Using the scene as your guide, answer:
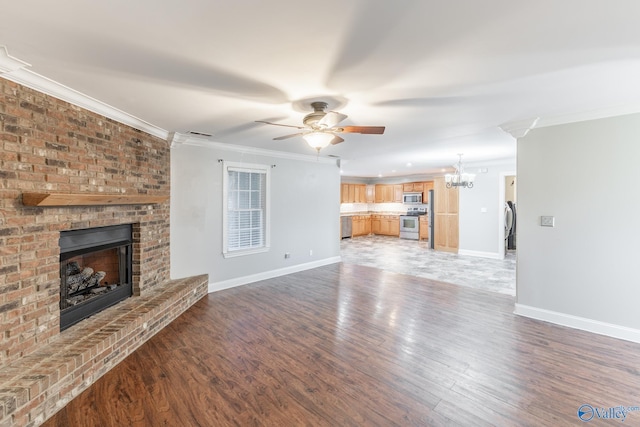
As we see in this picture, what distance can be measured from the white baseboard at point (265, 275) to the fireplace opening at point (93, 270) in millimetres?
1387

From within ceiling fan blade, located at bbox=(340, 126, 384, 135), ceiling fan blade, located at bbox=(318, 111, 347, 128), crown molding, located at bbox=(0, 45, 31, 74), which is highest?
crown molding, located at bbox=(0, 45, 31, 74)

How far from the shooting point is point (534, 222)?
3541 millimetres

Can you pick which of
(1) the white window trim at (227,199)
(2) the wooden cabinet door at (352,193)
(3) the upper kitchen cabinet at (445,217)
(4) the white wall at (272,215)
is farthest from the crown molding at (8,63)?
(2) the wooden cabinet door at (352,193)

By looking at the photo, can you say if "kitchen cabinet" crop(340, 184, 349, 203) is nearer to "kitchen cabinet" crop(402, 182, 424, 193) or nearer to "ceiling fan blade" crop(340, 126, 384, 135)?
"kitchen cabinet" crop(402, 182, 424, 193)

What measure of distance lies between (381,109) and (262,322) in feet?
9.19

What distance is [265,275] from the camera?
534 centimetres

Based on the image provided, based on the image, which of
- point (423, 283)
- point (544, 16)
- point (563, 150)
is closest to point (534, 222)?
point (563, 150)

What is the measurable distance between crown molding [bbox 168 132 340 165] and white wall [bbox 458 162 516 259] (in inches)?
153

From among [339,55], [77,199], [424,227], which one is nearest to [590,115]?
[339,55]

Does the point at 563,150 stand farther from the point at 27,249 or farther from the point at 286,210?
the point at 27,249

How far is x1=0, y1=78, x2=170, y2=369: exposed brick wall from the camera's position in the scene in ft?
6.73

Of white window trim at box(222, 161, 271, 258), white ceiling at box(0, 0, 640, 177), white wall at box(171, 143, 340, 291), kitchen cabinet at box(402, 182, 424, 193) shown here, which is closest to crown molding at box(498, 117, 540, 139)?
white ceiling at box(0, 0, 640, 177)

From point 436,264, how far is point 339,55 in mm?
5771

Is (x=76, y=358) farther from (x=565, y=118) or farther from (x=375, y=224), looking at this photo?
(x=375, y=224)
